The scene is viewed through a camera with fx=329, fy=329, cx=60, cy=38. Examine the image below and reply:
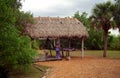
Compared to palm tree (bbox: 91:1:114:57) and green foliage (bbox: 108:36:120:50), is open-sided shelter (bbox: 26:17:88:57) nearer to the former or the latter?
palm tree (bbox: 91:1:114:57)

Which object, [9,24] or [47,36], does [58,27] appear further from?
[9,24]

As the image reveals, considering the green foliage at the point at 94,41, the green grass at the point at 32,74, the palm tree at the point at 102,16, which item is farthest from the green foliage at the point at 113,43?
the green grass at the point at 32,74

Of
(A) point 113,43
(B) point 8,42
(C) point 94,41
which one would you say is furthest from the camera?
(A) point 113,43

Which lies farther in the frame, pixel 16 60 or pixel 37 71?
pixel 37 71

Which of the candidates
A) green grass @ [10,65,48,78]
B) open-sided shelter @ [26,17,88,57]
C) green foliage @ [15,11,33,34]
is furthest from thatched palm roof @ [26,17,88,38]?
green grass @ [10,65,48,78]

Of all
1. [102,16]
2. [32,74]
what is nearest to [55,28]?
[102,16]

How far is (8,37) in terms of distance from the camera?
53.3 ft

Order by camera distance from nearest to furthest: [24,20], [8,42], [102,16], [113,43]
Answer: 1. [8,42]
2. [24,20]
3. [102,16]
4. [113,43]

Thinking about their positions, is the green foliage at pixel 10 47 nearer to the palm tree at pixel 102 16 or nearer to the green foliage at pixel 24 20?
the green foliage at pixel 24 20

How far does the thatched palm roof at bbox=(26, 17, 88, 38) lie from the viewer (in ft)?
89.7

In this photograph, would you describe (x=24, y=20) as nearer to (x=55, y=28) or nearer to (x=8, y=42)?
(x=55, y=28)

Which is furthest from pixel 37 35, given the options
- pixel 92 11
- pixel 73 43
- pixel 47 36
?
pixel 73 43

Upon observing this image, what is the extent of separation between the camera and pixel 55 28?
28.3 meters

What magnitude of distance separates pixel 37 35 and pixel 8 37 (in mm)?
10837
